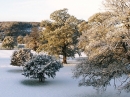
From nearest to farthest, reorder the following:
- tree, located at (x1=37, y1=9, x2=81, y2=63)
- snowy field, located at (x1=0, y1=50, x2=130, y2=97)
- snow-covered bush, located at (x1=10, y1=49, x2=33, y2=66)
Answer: snowy field, located at (x1=0, y1=50, x2=130, y2=97) → snow-covered bush, located at (x1=10, y1=49, x2=33, y2=66) → tree, located at (x1=37, y1=9, x2=81, y2=63)

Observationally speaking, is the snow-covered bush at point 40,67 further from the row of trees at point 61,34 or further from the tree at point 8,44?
the tree at point 8,44

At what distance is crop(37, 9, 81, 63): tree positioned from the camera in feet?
90.1

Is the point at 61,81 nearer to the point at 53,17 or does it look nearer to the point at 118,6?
the point at 118,6

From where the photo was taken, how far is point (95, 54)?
42.0 ft

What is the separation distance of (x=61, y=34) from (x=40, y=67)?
1084cm

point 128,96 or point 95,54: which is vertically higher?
point 95,54

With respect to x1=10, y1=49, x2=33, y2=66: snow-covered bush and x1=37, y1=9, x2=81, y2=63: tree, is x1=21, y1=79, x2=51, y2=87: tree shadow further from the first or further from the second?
x1=37, y1=9, x2=81, y2=63: tree

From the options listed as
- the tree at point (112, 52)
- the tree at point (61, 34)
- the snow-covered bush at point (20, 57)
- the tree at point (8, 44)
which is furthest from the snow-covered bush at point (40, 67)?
the tree at point (8, 44)

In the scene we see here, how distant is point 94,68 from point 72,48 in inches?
624

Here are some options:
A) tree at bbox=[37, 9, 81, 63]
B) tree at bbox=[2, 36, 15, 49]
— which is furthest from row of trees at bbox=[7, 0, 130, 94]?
tree at bbox=[2, 36, 15, 49]

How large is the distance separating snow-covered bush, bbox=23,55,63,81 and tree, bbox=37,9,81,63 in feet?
32.0

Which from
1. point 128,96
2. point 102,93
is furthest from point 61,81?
point 128,96

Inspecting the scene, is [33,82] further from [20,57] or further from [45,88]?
[20,57]

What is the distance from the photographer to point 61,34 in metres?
27.5
